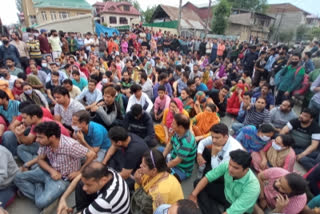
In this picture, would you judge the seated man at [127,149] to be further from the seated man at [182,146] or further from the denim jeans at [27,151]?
the denim jeans at [27,151]

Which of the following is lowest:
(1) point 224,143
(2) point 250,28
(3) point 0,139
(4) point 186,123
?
(3) point 0,139

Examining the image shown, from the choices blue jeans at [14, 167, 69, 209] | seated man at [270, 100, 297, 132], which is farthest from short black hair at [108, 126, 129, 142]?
seated man at [270, 100, 297, 132]

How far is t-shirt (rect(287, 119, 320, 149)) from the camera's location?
129 inches

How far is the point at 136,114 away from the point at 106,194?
1747mm

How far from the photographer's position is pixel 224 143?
8.43 feet

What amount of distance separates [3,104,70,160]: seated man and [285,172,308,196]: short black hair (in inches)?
114

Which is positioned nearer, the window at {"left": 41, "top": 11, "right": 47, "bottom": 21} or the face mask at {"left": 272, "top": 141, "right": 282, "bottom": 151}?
the face mask at {"left": 272, "top": 141, "right": 282, "bottom": 151}

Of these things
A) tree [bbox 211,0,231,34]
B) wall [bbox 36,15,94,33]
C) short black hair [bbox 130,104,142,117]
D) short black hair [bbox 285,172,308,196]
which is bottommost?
short black hair [bbox 285,172,308,196]

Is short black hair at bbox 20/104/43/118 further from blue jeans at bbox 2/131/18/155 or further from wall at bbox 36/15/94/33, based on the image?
wall at bbox 36/15/94/33

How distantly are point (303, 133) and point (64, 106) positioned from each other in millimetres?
4566

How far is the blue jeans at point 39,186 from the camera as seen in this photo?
7.72 feet

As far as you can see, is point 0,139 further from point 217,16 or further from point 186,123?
point 217,16

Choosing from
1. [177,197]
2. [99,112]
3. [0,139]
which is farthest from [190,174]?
[0,139]

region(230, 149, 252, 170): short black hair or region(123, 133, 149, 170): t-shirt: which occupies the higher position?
region(230, 149, 252, 170): short black hair
